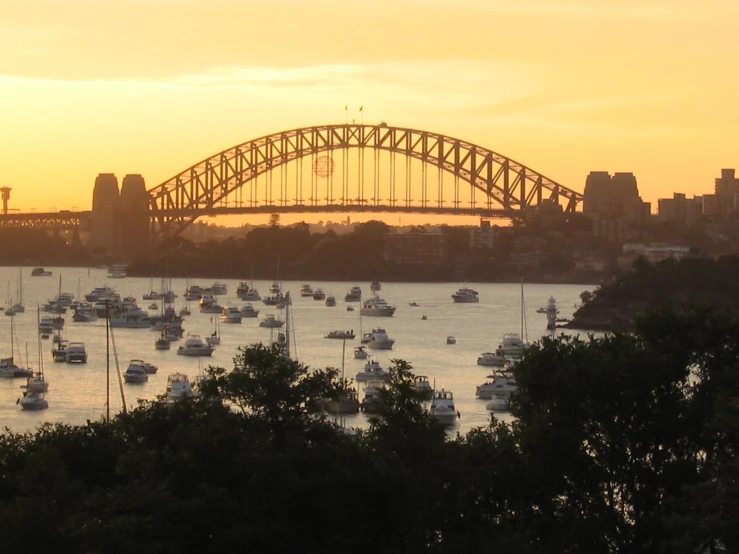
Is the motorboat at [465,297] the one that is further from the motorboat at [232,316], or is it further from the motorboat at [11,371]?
the motorboat at [11,371]

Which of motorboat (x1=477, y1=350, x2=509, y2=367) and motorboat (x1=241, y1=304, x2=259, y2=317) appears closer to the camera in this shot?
motorboat (x1=477, y1=350, x2=509, y2=367)

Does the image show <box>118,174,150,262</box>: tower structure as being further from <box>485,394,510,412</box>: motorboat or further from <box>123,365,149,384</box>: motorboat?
<box>485,394,510,412</box>: motorboat

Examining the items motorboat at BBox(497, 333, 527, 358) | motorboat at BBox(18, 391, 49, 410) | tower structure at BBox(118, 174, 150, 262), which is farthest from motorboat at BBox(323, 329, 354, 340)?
tower structure at BBox(118, 174, 150, 262)

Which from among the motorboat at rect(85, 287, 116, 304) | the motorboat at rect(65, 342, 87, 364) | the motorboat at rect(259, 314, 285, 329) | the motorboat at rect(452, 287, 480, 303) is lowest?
the motorboat at rect(65, 342, 87, 364)

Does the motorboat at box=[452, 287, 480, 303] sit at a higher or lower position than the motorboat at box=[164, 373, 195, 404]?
higher

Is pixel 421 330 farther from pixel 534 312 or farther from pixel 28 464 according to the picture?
pixel 28 464

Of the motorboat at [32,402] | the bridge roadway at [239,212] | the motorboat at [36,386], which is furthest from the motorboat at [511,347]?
the bridge roadway at [239,212]
